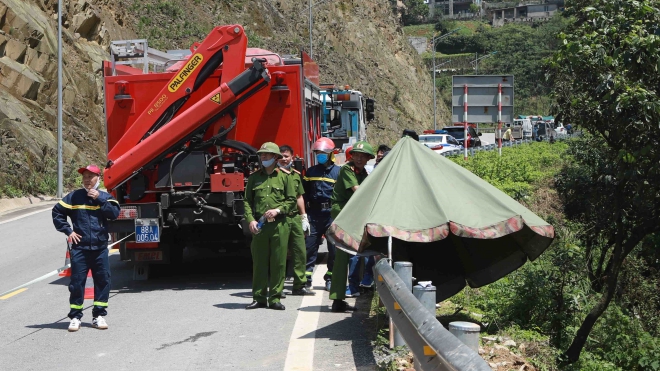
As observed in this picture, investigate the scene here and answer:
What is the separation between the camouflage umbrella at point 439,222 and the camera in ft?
25.0

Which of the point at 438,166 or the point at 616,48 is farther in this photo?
the point at 616,48

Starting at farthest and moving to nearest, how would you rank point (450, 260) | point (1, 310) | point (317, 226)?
1. point (317, 226)
2. point (1, 310)
3. point (450, 260)

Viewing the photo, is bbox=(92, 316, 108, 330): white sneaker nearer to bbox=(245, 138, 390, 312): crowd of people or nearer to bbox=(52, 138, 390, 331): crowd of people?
bbox=(52, 138, 390, 331): crowd of people

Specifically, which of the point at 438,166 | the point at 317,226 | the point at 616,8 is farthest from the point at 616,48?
the point at 317,226

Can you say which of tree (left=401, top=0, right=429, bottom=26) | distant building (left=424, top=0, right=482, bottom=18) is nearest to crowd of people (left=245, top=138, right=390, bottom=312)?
tree (left=401, top=0, right=429, bottom=26)

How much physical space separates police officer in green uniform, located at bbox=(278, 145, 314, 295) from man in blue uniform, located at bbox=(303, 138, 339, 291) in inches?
19.0

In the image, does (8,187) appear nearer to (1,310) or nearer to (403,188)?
(1,310)

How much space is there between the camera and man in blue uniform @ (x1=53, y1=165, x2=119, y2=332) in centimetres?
916

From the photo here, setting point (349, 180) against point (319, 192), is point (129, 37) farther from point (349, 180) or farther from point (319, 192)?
point (349, 180)

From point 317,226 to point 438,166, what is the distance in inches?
136

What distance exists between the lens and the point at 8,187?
2736 cm

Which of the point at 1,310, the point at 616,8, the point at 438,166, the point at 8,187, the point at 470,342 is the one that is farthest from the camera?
the point at 8,187

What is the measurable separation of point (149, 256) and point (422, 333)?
7.30 metres

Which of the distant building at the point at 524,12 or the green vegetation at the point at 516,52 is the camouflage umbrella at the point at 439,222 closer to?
the green vegetation at the point at 516,52
